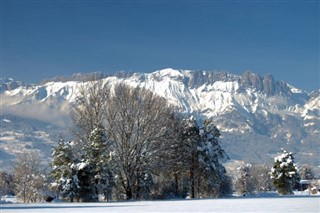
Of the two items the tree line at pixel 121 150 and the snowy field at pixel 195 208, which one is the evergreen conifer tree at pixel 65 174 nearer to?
the tree line at pixel 121 150

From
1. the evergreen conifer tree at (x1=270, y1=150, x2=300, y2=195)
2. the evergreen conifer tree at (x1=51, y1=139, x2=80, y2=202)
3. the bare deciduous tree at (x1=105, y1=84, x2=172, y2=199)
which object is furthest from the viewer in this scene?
the evergreen conifer tree at (x1=270, y1=150, x2=300, y2=195)

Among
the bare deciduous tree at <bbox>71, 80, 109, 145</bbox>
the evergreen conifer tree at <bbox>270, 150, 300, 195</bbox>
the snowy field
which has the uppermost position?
the bare deciduous tree at <bbox>71, 80, 109, 145</bbox>

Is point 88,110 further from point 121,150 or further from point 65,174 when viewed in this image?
point 65,174

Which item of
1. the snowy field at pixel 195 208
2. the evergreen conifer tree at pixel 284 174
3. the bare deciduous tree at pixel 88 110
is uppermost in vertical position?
the bare deciduous tree at pixel 88 110

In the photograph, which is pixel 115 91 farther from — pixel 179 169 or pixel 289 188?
pixel 289 188

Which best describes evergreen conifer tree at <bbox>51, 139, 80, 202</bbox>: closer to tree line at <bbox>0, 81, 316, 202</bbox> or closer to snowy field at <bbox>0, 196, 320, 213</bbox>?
tree line at <bbox>0, 81, 316, 202</bbox>

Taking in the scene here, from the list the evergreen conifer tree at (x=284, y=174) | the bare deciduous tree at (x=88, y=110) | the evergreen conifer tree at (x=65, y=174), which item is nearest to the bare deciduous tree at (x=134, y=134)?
the bare deciduous tree at (x=88, y=110)

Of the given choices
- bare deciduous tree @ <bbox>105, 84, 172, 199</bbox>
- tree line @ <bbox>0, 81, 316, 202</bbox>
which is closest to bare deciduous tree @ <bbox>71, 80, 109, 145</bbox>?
tree line @ <bbox>0, 81, 316, 202</bbox>

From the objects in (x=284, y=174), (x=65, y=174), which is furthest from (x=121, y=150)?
(x=284, y=174)

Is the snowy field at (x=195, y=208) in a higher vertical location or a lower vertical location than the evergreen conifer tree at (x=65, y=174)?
lower

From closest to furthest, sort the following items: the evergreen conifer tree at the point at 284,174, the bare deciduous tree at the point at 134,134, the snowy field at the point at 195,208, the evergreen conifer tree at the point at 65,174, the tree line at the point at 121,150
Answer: the snowy field at the point at 195,208 < the evergreen conifer tree at the point at 65,174 < the tree line at the point at 121,150 < the bare deciduous tree at the point at 134,134 < the evergreen conifer tree at the point at 284,174

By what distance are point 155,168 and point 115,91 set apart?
8.40 m

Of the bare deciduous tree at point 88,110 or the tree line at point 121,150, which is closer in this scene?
the tree line at point 121,150

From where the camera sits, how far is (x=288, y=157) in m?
72.8
